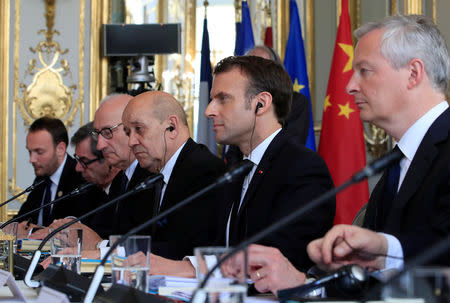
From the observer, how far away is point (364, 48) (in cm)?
213

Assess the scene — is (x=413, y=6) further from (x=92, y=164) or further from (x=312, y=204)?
(x=312, y=204)

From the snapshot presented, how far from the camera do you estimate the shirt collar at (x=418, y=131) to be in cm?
202

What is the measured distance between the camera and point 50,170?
514 cm

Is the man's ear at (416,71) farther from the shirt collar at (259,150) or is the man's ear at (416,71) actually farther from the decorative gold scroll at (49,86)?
the decorative gold scroll at (49,86)

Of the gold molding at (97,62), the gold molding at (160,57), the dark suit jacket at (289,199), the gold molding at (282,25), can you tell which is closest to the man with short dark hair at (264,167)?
the dark suit jacket at (289,199)

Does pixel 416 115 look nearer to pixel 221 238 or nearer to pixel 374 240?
pixel 374 240

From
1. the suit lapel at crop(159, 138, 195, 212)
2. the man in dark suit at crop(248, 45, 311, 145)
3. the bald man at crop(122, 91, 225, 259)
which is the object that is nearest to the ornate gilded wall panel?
the man in dark suit at crop(248, 45, 311, 145)

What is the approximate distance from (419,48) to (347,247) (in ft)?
2.34

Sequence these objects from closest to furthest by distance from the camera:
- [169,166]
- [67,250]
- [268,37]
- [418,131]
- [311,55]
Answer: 1. [418,131]
2. [67,250]
3. [169,166]
4. [311,55]
5. [268,37]

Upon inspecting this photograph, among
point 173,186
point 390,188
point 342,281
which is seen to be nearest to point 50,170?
point 173,186

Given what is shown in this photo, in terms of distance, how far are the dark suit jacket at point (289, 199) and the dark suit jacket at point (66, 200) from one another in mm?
2196

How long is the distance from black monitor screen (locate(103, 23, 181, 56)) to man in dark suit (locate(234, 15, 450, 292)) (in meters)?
5.27

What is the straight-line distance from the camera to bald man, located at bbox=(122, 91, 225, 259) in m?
2.79

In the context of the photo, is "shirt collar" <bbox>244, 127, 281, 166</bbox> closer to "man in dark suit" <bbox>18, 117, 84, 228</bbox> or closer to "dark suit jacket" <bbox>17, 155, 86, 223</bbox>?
"dark suit jacket" <bbox>17, 155, 86, 223</bbox>
